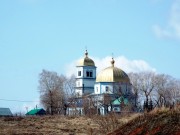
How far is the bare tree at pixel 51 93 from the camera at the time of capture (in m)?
77.9

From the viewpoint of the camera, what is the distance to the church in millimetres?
81125

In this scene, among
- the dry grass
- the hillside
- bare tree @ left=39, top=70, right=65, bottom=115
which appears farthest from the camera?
bare tree @ left=39, top=70, right=65, bottom=115

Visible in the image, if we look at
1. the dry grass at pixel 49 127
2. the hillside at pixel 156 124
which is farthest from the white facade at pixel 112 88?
the hillside at pixel 156 124

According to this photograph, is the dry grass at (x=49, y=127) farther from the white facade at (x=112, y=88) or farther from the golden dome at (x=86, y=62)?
the golden dome at (x=86, y=62)

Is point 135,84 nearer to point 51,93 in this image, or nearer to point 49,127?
point 51,93

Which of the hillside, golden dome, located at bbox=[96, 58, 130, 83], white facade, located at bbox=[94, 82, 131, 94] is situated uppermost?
golden dome, located at bbox=[96, 58, 130, 83]

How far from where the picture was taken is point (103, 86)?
8794cm

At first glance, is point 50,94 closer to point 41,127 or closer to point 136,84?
point 136,84

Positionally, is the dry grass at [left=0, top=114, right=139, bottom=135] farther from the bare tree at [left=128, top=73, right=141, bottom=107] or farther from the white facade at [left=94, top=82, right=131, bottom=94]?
the white facade at [left=94, top=82, right=131, bottom=94]

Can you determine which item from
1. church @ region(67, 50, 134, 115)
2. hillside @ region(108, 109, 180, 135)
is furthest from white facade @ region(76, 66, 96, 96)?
hillside @ region(108, 109, 180, 135)

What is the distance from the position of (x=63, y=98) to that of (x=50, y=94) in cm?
440

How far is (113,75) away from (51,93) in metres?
14.2

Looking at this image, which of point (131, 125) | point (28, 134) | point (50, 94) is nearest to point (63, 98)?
point (50, 94)

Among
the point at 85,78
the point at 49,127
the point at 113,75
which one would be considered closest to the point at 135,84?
the point at 113,75
